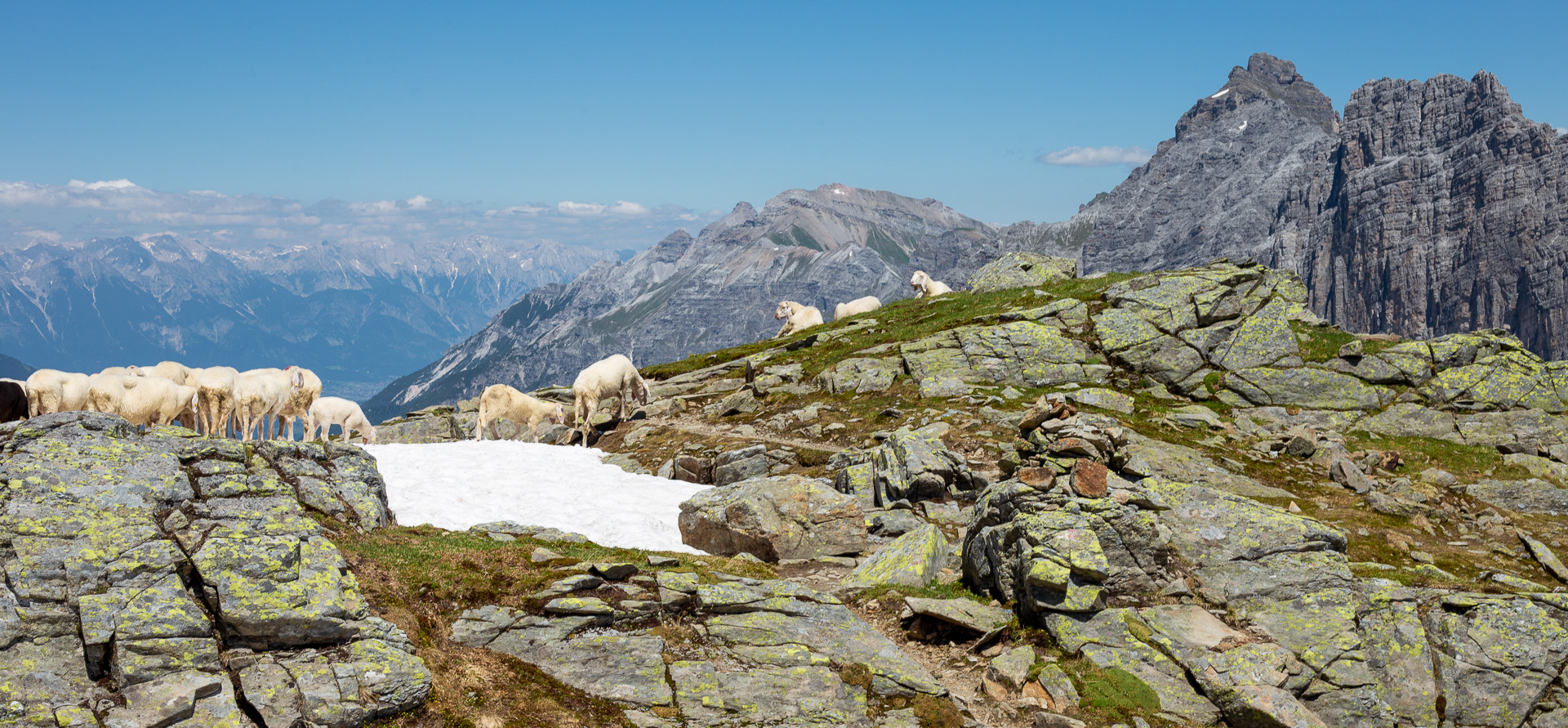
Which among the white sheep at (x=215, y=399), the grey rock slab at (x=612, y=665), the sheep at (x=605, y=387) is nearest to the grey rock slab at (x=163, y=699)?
the grey rock slab at (x=612, y=665)

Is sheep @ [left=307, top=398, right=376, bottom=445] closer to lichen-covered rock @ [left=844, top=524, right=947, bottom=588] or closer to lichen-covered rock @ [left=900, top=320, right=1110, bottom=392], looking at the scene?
lichen-covered rock @ [left=900, top=320, right=1110, bottom=392]

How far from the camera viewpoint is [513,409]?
47531 mm

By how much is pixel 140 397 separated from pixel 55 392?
3.27 m

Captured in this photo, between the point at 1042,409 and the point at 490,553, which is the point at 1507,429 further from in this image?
the point at 490,553

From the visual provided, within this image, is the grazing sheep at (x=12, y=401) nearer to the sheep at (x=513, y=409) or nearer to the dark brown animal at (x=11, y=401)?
the dark brown animal at (x=11, y=401)

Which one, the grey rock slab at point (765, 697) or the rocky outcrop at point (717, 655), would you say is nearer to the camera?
the grey rock slab at point (765, 697)

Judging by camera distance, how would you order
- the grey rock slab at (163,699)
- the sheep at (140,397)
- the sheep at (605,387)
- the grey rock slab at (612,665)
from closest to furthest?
the grey rock slab at (163,699), the grey rock slab at (612,665), the sheep at (140,397), the sheep at (605,387)

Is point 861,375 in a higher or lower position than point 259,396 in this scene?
higher

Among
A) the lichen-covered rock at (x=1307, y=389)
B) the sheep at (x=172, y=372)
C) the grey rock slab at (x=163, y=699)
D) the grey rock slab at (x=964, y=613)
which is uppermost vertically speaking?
the lichen-covered rock at (x=1307, y=389)

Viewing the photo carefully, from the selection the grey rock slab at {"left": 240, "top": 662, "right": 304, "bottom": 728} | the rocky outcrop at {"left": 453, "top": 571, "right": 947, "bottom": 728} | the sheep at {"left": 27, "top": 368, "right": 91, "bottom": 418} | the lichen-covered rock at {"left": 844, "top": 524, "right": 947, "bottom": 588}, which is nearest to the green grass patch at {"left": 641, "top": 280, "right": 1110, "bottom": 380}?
the lichen-covered rock at {"left": 844, "top": 524, "right": 947, "bottom": 588}

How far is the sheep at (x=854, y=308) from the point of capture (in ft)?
234

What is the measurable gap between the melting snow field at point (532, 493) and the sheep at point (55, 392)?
1104 centimetres

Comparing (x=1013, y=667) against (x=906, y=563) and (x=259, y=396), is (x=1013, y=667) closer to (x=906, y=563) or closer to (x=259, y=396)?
(x=906, y=563)

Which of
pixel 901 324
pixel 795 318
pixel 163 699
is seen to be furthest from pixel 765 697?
pixel 795 318
